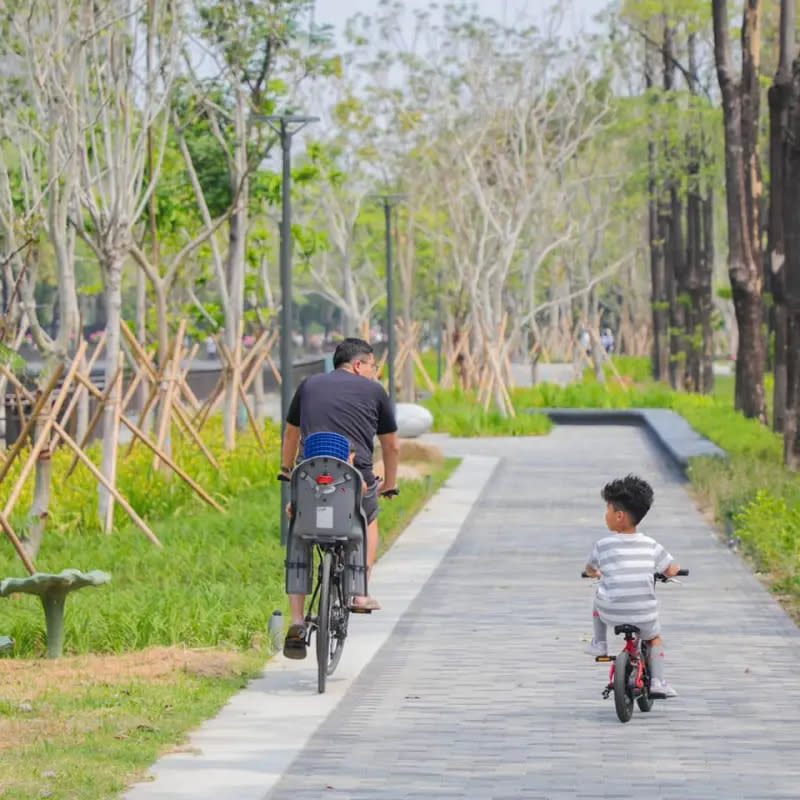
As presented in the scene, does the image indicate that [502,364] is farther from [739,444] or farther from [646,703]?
[646,703]

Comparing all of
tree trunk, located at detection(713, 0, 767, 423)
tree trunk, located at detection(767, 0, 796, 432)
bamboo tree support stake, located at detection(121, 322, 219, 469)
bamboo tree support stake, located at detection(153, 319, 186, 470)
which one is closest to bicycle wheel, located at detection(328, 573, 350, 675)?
bamboo tree support stake, located at detection(121, 322, 219, 469)

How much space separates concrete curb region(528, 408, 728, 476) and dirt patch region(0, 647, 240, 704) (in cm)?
1514

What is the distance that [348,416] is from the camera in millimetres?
10641

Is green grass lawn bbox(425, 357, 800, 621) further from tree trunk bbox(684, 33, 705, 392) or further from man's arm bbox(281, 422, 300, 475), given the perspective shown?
man's arm bbox(281, 422, 300, 475)

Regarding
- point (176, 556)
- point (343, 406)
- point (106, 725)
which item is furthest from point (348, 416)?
point (176, 556)

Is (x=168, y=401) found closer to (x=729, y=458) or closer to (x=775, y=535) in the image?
(x=775, y=535)

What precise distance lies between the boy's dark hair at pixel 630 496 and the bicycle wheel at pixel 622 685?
24.9 inches

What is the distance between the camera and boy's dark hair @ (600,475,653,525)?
31.3 feet

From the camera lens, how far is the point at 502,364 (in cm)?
4225

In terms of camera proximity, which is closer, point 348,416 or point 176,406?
point 348,416

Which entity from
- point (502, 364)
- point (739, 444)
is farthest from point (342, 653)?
point (502, 364)

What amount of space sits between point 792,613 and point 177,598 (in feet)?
12.7

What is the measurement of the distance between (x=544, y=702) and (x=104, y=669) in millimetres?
2370

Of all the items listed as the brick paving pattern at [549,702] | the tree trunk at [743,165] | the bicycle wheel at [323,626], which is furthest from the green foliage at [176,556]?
the tree trunk at [743,165]
